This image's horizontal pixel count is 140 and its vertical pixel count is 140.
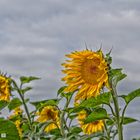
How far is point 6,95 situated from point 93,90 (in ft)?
7.10

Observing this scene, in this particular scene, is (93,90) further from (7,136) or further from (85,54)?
(7,136)

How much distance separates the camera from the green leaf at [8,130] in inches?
99.3

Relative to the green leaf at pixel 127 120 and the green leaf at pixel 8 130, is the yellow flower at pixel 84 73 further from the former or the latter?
the green leaf at pixel 8 130

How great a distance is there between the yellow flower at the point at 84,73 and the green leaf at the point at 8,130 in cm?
103

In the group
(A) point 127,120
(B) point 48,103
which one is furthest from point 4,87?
(A) point 127,120

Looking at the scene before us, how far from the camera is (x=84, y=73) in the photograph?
155 inches

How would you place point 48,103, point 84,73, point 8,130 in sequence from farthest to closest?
point 48,103, point 84,73, point 8,130

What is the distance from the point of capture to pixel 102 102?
330cm

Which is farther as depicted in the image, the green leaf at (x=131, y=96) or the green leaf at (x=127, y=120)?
the green leaf at (x=127, y=120)

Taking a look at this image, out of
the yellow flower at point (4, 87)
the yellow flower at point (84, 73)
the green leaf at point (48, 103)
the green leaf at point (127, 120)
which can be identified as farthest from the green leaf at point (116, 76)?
the yellow flower at point (4, 87)

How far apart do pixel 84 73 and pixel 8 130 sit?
1.47m

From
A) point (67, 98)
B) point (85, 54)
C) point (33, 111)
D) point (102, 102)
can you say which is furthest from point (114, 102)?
point (33, 111)

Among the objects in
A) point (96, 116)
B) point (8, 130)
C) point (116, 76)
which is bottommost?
point (8, 130)

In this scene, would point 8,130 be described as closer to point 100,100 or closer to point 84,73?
point 100,100
